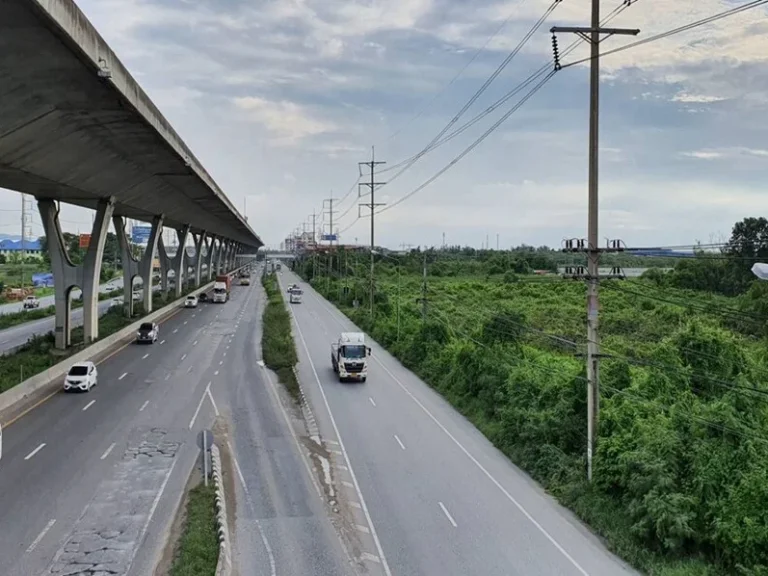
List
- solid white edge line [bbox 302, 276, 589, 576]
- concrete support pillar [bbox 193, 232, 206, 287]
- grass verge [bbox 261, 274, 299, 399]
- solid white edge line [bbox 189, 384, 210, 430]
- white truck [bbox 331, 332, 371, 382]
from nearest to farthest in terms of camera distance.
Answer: solid white edge line [bbox 302, 276, 589, 576] → solid white edge line [bbox 189, 384, 210, 430] → white truck [bbox 331, 332, 371, 382] → grass verge [bbox 261, 274, 299, 399] → concrete support pillar [bbox 193, 232, 206, 287]

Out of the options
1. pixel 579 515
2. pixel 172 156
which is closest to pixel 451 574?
pixel 579 515

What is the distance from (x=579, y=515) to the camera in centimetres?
1822

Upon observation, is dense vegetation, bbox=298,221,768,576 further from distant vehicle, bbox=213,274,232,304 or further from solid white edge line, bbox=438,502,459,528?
distant vehicle, bbox=213,274,232,304

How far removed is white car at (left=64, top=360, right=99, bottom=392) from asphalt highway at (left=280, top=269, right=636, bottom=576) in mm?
10646

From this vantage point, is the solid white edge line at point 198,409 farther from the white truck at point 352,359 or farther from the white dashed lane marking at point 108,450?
the white truck at point 352,359

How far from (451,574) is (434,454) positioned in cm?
884

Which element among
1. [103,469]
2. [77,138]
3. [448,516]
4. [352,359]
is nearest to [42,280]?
[352,359]

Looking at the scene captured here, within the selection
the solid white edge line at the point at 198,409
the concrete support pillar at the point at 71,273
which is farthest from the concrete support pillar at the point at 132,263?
the solid white edge line at the point at 198,409

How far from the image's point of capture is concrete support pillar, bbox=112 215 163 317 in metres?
57.9

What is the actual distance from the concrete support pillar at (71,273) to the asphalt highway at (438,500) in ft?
62.4

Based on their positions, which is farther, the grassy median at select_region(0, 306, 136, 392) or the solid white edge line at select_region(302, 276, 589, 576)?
the grassy median at select_region(0, 306, 136, 392)

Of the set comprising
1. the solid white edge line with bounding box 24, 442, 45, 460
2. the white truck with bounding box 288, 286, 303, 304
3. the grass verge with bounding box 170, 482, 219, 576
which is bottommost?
the grass verge with bounding box 170, 482, 219, 576

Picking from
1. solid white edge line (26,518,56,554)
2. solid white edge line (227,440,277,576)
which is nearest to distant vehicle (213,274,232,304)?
solid white edge line (227,440,277,576)

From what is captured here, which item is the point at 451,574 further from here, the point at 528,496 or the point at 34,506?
the point at 34,506
